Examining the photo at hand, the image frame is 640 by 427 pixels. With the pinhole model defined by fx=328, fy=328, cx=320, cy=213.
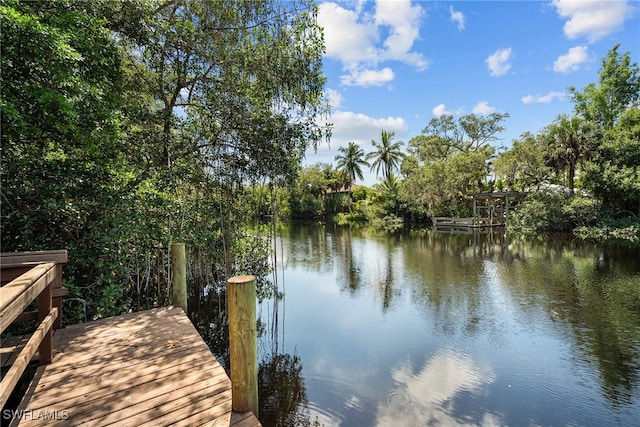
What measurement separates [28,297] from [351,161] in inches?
1314

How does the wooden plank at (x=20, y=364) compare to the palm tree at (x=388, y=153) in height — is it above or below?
below

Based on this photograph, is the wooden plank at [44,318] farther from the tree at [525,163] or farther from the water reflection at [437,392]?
the tree at [525,163]

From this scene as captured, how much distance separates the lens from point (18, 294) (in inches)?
66.2

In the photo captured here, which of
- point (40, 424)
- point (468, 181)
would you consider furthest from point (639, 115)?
point (40, 424)

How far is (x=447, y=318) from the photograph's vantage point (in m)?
6.81

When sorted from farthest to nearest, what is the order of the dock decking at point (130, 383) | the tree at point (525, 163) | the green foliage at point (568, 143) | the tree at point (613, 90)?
the tree at point (613, 90)
the tree at point (525, 163)
the green foliage at point (568, 143)
the dock decking at point (130, 383)

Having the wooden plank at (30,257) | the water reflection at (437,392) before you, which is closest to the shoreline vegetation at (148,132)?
the wooden plank at (30,257)

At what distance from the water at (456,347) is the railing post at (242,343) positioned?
170 centimetres

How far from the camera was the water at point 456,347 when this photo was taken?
12.9 feet

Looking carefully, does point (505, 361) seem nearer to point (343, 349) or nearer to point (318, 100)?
point (343, 349)

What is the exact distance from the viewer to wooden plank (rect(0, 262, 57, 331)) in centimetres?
146


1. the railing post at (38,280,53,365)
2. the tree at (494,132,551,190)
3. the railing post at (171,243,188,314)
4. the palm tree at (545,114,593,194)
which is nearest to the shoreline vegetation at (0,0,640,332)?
the railing post at (171,243,188,314)

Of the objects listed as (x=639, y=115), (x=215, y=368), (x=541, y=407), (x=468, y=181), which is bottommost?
(x=541, y=407)

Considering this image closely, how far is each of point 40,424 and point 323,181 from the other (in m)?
35.5
